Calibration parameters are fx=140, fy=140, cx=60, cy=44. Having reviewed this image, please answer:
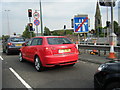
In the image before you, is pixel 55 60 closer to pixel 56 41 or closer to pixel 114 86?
pixel 56 41

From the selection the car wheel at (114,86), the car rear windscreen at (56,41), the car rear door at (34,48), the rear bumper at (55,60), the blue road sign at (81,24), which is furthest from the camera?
the blue road sign at (81,24)

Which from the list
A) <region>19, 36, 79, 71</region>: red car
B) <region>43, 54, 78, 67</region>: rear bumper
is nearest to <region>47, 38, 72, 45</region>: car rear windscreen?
<region>19, 36, 79, 71</region>: red car

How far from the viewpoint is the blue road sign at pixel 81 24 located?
991 centimetres

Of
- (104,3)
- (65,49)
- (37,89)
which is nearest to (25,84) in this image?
(37,89)

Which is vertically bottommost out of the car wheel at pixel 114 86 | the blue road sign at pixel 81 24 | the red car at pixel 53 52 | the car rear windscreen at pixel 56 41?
the car wheel at pixel 114 86

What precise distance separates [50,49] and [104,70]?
2948 mm

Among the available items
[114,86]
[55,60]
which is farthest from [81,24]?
[114,86]

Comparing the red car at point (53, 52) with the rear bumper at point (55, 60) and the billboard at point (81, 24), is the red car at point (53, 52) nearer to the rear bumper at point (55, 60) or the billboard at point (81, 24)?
the rear bumper at point (55, 60)

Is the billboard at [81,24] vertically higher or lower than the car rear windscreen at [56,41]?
higher

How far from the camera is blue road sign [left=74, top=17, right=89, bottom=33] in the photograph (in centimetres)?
991

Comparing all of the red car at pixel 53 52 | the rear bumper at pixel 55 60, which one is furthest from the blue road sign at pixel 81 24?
the rear bumper at pixel 55 60

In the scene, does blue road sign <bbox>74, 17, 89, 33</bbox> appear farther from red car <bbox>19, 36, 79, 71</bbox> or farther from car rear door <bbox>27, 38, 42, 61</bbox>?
car rear door <bbox>27, 38, 42, 61</bbox>

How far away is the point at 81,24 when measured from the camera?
9992 mm

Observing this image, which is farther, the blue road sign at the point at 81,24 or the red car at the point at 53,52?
the blue road sign at the point at 81,24
